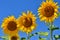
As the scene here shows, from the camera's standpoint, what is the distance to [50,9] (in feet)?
9.27

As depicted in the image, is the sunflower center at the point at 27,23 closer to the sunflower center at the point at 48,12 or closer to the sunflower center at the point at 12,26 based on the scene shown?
the sunflower center at the point at 12,26

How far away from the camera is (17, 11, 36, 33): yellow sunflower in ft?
9.42

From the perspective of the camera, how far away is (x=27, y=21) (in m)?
2.97

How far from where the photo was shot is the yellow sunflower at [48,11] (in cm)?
270

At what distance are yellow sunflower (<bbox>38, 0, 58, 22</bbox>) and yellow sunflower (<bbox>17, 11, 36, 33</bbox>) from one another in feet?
0.63

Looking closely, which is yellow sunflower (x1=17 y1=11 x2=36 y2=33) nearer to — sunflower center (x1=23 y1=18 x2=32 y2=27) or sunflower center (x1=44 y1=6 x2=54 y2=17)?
sunflower center (x1=23 y1=18 x2=32 y2=27)

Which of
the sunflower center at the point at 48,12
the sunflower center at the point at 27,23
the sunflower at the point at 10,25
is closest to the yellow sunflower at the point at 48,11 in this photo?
the sunflower center at the point at 48,12

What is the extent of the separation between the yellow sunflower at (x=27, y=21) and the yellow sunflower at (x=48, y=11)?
19 centimetres

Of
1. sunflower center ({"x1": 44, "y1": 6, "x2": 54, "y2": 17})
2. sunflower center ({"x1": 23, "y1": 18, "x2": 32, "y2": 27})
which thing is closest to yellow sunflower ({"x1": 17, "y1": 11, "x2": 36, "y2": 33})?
sunflower center ({"x1": 23, "y1": 18, "x2": 32, "y2": 27})

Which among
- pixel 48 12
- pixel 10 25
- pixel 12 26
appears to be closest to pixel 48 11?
pixel 48 12

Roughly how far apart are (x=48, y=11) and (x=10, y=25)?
957 mm

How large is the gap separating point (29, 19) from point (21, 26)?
0.96 ft

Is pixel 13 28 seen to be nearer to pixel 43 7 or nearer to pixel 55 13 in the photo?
pixel 43 7

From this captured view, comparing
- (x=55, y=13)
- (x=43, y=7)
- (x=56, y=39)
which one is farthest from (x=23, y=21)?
(x=56, y=39)
